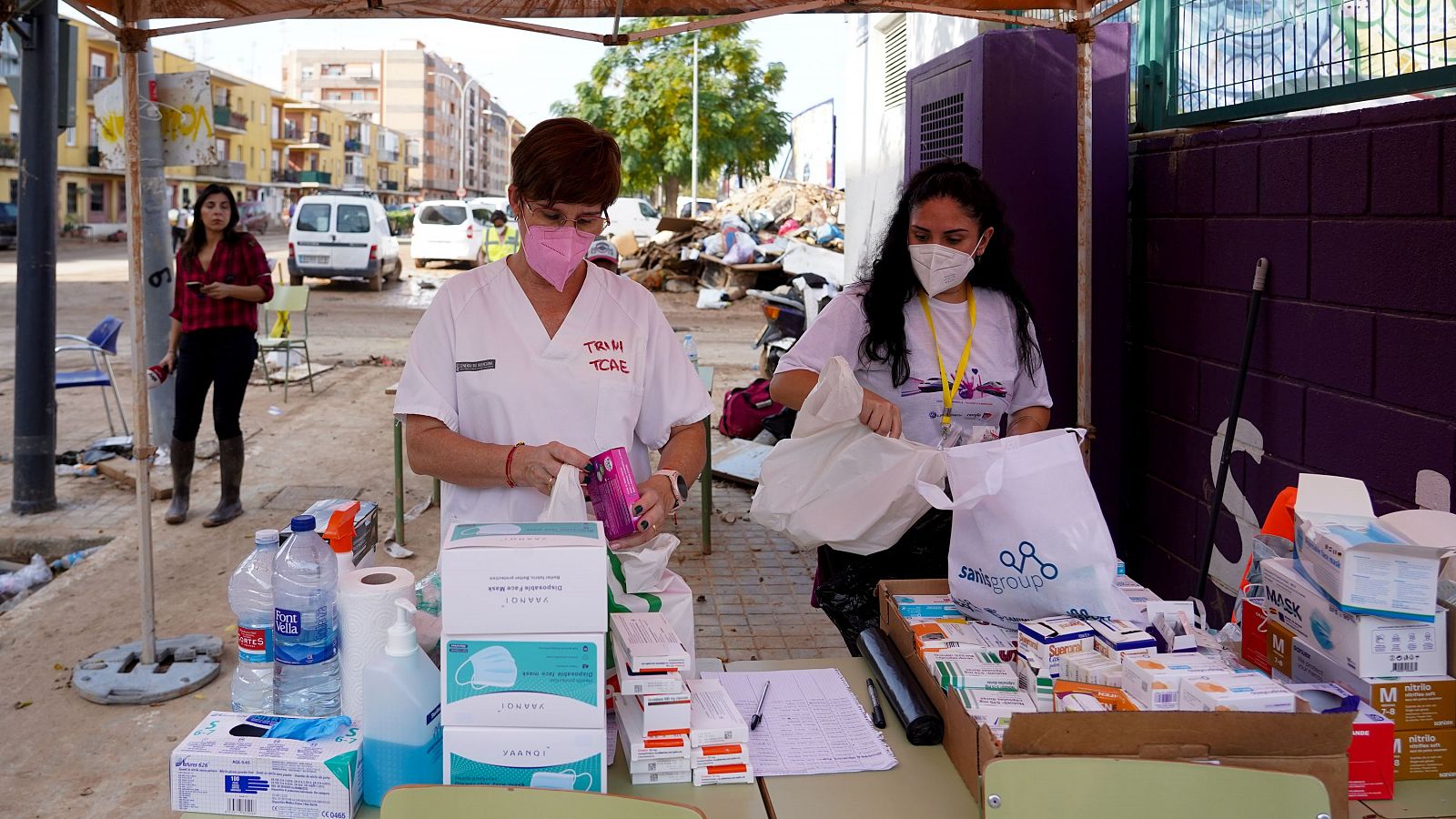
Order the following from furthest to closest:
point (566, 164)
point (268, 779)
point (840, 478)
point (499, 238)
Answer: point (499, 238)
point (840, 478)
point (566, 164)
point (268, 779)

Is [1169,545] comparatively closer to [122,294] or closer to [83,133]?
[122,294]

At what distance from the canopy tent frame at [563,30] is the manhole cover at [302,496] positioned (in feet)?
9.89

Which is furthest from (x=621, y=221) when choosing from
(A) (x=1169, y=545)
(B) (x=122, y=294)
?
(A) (x=1169, y=545)

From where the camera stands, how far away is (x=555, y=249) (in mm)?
2326

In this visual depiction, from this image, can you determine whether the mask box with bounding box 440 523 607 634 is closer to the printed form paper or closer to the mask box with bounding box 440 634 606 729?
the mask box with bounding box 440 634 606 729

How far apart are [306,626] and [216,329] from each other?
16.2ft

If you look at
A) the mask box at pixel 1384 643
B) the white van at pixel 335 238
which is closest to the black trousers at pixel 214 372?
the mask box at pixel 1384 643

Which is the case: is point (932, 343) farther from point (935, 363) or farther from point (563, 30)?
point (563, 30)

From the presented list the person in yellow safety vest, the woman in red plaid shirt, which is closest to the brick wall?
the woman in red plaid shirt

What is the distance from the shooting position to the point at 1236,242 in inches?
147

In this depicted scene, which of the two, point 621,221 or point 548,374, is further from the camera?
point 621,221

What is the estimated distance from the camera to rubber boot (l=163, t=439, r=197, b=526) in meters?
6.38

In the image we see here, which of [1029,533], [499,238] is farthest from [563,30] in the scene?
[499,238]

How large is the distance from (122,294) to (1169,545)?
19544 mm
